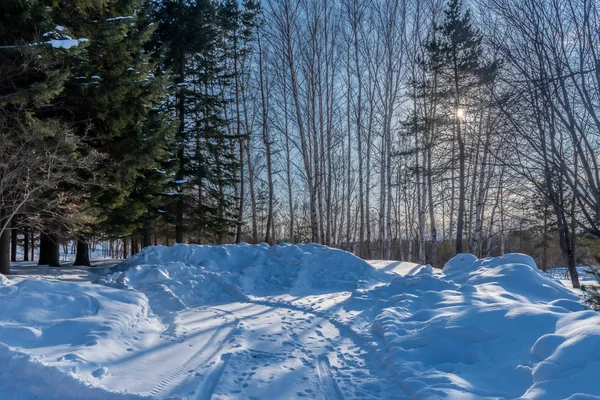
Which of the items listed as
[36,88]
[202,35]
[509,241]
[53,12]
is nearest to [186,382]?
[36,88]

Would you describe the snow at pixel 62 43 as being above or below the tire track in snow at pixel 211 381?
above

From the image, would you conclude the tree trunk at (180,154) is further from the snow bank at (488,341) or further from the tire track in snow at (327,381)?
the tire track in snow at (327,381)

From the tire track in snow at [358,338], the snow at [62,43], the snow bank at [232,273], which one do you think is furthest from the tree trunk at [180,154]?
the tire track in snow at [358,338]

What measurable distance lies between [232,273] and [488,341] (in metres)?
7.95

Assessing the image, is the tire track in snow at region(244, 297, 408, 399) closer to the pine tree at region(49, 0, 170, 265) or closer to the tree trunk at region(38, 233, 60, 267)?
the pine tree at region(49, 0, 170, 265)

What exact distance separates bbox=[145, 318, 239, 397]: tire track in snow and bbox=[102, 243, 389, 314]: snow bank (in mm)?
2426

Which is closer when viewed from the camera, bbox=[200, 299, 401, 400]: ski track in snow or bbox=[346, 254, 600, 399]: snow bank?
bbox=[346, 254, 600, 399]: snow bank

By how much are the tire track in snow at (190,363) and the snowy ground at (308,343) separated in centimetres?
2

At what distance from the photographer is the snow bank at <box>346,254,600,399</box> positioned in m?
3.71

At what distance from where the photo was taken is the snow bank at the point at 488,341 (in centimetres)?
371

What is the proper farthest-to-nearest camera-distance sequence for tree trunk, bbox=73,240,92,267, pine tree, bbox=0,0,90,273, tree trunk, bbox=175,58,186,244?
tree trunk, bbox=175,58,186,244 < tree trunk, bbox=73,240,92,267 < pine tree, bbox=0,0,90,273

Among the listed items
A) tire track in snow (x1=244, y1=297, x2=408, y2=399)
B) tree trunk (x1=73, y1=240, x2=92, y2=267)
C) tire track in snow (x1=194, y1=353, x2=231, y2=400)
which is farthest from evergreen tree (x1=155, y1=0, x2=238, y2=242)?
tire track in snow (x1=194, y1=353, x2=231, y2=400)

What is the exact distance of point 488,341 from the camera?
4.91 m

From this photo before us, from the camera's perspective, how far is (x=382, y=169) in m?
17.6
